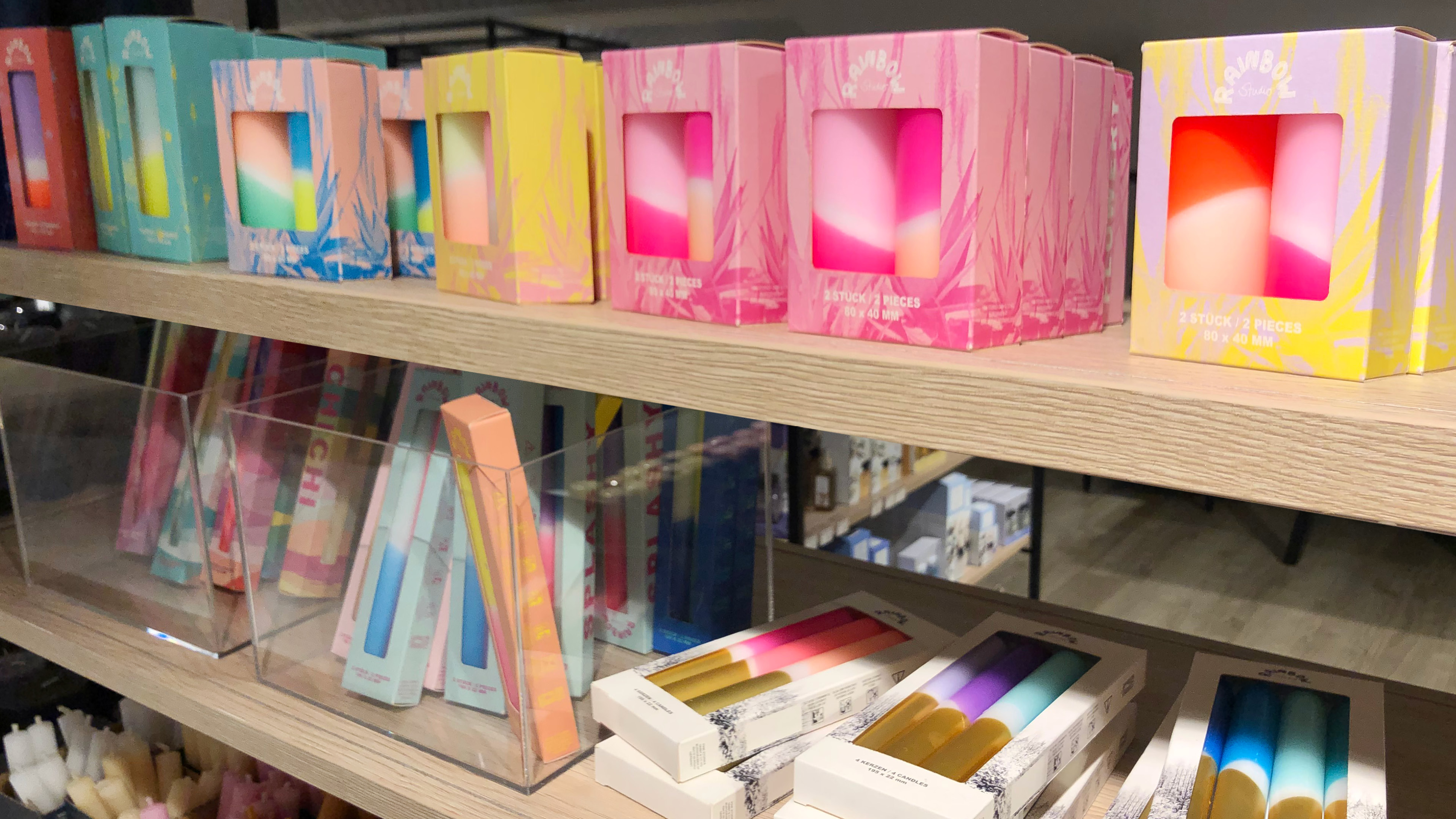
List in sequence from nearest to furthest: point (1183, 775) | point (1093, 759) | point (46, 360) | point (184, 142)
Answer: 1. point (1183, 775)
2. point (1093, 759)
3. point (184, 142)
4. point (46, 360)

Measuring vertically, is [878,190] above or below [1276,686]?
above

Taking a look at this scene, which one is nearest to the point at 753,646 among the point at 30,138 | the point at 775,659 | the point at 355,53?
the point at 775,659

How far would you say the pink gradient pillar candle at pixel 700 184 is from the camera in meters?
0.85

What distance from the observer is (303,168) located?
109 cm

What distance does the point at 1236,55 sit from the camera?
0.60 m

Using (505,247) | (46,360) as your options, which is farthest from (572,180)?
(46,360)

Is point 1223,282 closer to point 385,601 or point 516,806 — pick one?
point 516,806

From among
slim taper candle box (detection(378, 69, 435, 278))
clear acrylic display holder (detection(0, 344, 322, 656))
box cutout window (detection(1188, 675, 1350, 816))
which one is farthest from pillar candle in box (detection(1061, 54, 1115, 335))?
clear acrylic display holder (detection(0, 344, 322, 656))

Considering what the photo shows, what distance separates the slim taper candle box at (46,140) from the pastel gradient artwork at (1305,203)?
52.1 inches

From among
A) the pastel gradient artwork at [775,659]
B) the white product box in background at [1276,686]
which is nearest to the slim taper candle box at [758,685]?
the pastel gradient artwork at [775,659]

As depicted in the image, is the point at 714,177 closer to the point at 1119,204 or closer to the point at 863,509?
the point at 1119,204

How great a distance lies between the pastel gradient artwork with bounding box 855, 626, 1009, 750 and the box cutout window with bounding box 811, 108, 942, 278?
35cm

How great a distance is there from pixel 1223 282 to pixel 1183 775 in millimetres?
344

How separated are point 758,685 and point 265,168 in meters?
0.75
